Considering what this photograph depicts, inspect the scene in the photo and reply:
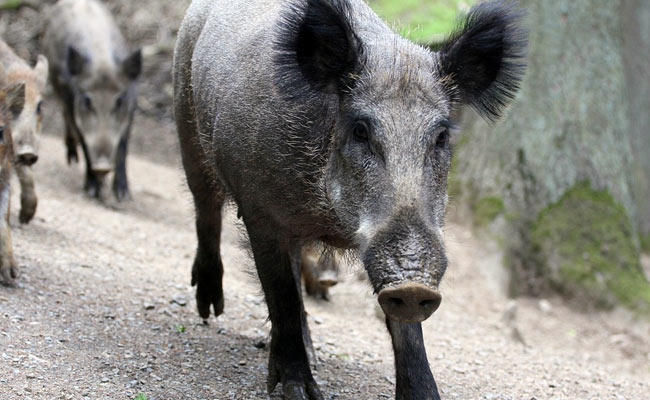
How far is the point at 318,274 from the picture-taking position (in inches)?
303

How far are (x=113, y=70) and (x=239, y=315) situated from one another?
618 centimetres

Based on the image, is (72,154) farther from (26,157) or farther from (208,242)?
(208,242)

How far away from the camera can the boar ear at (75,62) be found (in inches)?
463

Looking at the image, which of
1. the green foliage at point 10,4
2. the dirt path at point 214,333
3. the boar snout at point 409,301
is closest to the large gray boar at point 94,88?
the dirt path at point 214,333

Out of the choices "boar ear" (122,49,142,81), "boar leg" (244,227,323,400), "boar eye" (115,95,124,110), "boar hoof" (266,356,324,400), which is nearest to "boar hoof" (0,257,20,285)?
"boar leg" (244,227,323,400)

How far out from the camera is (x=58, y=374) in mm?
5004

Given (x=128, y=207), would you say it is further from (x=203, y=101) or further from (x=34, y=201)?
(x=203, y=101)

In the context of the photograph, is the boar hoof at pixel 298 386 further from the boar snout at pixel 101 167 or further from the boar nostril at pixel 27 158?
the boar snout at pixel 101 167

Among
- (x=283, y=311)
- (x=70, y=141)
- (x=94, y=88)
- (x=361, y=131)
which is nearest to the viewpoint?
(x=361, y=131)

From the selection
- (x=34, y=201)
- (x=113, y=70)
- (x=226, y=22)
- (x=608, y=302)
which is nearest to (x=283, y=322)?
(x=226, y=22)

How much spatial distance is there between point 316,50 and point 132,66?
8106 mm

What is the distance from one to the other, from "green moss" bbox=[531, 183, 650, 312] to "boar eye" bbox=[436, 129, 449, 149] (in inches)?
199

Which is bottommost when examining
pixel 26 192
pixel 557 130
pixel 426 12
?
pixel 26 192

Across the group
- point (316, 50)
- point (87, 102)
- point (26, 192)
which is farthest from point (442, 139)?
point (87, 102)
